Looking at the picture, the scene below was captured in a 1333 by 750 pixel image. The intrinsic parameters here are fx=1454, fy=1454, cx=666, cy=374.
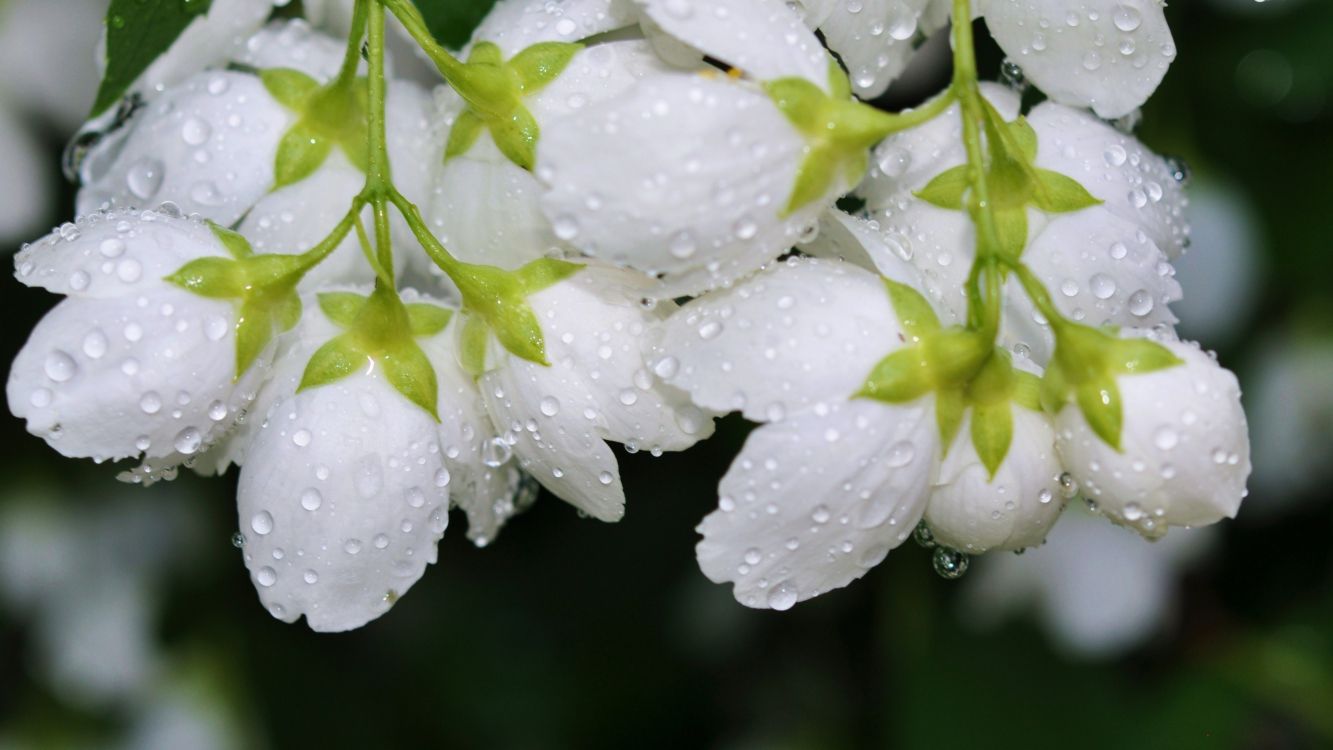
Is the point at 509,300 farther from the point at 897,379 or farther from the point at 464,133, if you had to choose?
the point at 897,379

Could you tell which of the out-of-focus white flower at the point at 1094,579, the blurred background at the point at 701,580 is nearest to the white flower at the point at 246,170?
the blurred background at the point at 701,580

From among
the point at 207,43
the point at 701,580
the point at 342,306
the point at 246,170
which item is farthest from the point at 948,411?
the point at 701,580

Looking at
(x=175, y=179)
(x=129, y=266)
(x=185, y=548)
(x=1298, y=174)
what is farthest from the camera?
(x=185, y=548)

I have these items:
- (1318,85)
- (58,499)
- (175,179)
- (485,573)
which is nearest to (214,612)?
(58,499)

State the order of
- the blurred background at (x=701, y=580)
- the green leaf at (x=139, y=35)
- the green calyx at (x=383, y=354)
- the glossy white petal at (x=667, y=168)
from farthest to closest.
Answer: the blurred background at (x=701, y=580) → the green leaf at (x=139, y=35) → the green calyx at (x=383, y=354) → the glossy white petal at (x=667, y=168)

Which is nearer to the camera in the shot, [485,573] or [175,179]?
[175,179]

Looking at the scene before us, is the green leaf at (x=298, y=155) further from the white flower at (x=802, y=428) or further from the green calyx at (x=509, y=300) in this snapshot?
the white flower at (x=802, y=428)

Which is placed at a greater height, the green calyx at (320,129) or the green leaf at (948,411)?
the green calyx at (320,129)

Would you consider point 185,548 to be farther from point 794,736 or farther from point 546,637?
point 794,736
